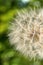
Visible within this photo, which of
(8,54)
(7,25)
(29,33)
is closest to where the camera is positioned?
(29,33)

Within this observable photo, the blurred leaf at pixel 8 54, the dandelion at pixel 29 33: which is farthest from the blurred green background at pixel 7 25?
the dandelion at pixel 29 33

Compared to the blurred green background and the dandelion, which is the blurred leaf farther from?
the dandelion

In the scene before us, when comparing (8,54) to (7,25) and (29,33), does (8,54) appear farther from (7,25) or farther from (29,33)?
(29,33)

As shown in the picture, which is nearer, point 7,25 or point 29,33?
point 29,33

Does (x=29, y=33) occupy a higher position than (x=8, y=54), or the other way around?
(x=29, y=33)

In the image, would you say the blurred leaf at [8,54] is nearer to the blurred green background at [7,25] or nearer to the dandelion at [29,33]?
the blurred green background at [7,25]

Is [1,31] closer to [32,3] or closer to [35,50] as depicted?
[32,3]

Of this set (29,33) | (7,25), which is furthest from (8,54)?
(29,33)
